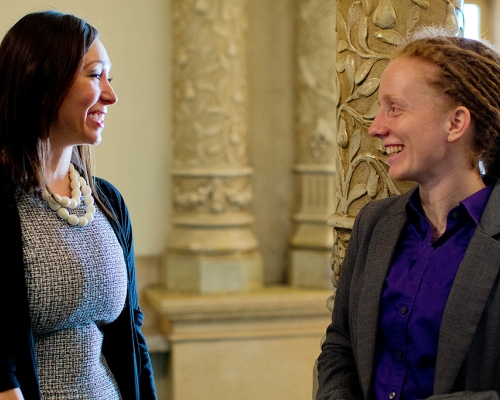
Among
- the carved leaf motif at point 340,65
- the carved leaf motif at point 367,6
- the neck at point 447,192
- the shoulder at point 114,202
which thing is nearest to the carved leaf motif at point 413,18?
the carved leaf motif at point 367,6

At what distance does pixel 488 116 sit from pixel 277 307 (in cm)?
276

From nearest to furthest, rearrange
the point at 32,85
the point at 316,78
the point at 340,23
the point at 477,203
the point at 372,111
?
the point at 477,203, the point at 32,85, the point at 372,111, the point at 340,23, the point at 316,78

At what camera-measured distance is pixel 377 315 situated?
5.44 feet

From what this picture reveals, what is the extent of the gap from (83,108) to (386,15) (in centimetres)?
90

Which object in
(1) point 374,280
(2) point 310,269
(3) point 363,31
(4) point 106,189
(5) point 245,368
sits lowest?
(5) point 245,368

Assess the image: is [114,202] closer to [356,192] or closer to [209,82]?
[356,192]

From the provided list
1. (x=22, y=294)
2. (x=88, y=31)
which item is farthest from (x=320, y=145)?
(x=22, y=294)

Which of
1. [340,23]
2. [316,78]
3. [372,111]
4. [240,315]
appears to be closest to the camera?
[372,111]

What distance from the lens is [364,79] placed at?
6.77 ft

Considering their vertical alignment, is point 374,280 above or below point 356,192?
below

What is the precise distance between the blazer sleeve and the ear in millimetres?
351

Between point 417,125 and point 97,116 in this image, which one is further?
point 97,116

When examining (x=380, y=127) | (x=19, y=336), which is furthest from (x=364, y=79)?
(x=19, y=336)

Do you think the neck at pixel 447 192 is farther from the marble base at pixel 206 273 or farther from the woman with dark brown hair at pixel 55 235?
the marble base at pixel 206 273
